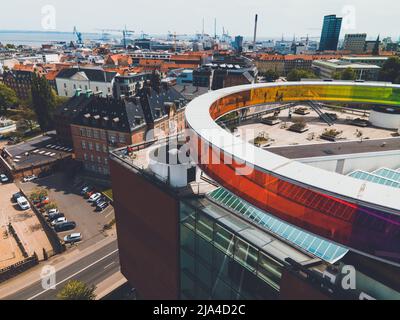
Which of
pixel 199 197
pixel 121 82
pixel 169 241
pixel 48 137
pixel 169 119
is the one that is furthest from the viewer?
pixel 121 82

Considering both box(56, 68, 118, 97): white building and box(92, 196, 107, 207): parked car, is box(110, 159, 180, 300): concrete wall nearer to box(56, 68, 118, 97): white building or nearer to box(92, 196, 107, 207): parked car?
box(92, 196, 107, 207): parked car

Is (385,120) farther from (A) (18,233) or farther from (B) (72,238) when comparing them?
(A) (18,233)

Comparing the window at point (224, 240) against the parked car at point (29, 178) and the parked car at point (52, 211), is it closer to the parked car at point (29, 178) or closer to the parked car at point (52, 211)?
the parked car at point (52, 211)

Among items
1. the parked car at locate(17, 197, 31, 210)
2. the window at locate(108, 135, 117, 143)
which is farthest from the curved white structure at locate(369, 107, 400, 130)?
the parked car at locate(17, 197, 31, 210)

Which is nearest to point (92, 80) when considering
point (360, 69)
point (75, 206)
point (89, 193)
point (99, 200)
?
point (89, 193)

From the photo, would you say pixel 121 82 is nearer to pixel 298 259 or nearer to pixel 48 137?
pixel 48 137

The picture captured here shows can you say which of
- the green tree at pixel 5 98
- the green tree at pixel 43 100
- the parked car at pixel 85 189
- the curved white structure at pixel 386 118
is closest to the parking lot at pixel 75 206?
the parked car at pixel 85 189
